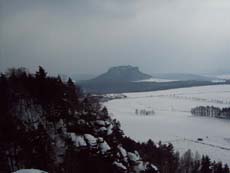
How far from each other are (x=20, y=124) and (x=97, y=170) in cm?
761

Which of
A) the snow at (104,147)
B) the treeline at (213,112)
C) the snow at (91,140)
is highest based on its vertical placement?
the snow at (91,140)

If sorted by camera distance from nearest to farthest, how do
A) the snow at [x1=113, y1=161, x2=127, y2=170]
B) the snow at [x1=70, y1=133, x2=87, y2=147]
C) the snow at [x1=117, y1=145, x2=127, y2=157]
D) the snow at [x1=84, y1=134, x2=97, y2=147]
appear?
1. the snow at [x1=70, y1=133, x2=87, y2=147]
2. the snow at [x1=84, y1=134, x2=97, y2=147]
3. the snow at [x1=113, y1=161, x2=127, y2=170]
4. the snow at [x1=117, y1=145, x2=127, y2=157]

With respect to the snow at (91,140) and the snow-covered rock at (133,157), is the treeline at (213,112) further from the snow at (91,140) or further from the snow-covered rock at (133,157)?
the snow at (91,140)

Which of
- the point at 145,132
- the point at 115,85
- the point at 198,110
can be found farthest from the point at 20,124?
the point at 115,85

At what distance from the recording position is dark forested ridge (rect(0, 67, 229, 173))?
19.3m

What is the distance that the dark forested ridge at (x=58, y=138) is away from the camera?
19.3 meters

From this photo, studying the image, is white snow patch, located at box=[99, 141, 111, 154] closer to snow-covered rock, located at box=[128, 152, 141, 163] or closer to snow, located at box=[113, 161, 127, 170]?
snow, located at box=[113, 161, 127, 170]

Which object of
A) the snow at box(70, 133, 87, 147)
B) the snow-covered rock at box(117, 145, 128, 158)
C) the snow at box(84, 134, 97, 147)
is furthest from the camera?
the snow-covered rock at box(117, 145, 128, 158)

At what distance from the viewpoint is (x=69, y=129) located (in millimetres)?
22766

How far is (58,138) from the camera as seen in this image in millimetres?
22156

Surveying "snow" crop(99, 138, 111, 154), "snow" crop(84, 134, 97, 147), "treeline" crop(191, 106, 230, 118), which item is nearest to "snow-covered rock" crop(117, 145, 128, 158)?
"snow" crop(99, 138, 111, 154)

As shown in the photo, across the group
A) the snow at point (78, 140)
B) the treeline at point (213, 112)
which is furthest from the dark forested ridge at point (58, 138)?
the treeline at point (213, 112)

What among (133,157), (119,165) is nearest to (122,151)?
(133,157)

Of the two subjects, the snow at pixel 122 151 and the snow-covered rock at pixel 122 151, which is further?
A: the snow at pixel 122 151
